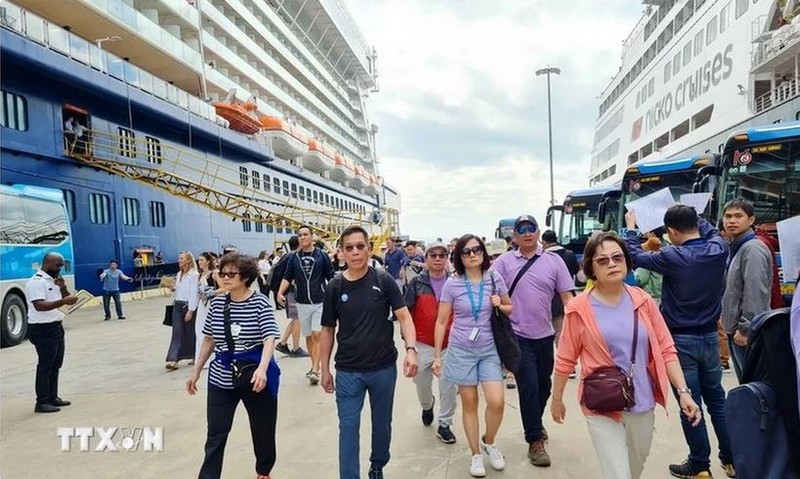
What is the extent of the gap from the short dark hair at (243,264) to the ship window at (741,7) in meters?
25.2

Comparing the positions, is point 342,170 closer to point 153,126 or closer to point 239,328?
point 153,126

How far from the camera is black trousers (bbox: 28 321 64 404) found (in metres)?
5.44

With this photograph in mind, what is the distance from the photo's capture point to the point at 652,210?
367cm

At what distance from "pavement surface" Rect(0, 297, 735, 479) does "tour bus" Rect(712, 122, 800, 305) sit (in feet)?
14.0

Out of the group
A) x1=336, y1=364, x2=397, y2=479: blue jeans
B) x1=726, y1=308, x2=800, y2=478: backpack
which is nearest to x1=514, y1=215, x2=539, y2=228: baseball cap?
x1=336, y1=364, x2=397, y2=479: blue jeans

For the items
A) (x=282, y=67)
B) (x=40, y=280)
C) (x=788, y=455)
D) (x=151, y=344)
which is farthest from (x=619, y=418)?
(x=282, y=67)

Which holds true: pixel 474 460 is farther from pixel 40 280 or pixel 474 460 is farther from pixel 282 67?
pixel 282 67

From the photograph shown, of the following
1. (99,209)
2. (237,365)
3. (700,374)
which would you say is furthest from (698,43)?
(237,365)

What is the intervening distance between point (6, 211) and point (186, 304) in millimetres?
6137

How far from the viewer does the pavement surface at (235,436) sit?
3.86 metres

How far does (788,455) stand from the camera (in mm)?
1521

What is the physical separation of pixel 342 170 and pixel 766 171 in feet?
127

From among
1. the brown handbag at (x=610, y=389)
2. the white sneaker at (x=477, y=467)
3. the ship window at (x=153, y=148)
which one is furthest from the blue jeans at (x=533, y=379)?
the ship window at (x=153, y=148)

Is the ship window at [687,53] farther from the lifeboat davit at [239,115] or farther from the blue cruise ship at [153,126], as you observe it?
the lifeboat davit at [239,115]
